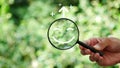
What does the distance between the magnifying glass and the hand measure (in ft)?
0.13

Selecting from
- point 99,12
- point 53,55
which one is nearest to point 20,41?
point 53,55

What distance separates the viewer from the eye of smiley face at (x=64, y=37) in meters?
2.27

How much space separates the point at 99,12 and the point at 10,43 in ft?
3.10

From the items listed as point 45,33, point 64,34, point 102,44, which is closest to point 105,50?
point 102,44

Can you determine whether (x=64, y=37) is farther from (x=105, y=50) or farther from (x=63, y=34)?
(x=105, y=50)

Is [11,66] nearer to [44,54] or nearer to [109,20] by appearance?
[44,54]

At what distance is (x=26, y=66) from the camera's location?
429 cm

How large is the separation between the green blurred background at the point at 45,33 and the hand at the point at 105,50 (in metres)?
1.45

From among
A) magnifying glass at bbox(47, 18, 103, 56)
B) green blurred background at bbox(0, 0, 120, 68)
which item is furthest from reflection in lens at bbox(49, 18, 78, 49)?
green blurred background at bbox(0, 0, 120, 68)

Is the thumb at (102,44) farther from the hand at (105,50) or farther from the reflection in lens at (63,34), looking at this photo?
the reflection in lens at (63,34)

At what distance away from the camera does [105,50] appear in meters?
2.52

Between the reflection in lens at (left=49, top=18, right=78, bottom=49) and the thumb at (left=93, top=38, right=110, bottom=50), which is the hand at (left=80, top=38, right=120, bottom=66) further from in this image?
the reflection in lens at (left=49, top=18, right=78, bottom=49)

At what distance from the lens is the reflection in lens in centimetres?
226

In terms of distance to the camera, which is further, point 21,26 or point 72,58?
point 21,26
